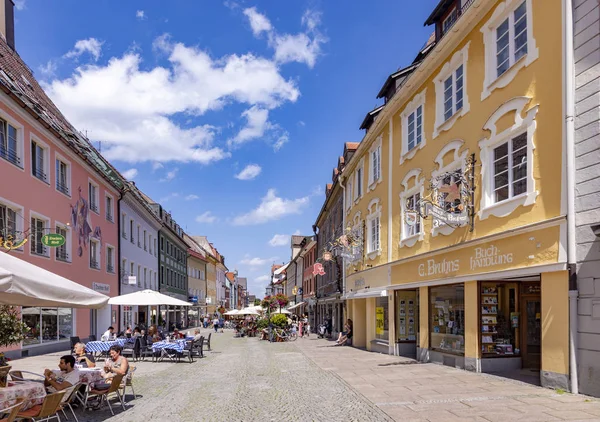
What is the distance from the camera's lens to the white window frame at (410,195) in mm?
17031

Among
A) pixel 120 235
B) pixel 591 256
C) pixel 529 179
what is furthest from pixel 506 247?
pixel 120 235

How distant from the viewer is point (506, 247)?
1184cm

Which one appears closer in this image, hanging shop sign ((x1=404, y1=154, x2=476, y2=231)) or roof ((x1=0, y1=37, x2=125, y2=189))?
hanging shop sign ((x1=404, y1=154, x2=476, y2=231))

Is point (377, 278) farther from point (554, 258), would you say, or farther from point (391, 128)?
point (554, 258)

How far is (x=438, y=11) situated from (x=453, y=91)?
2.99 metres

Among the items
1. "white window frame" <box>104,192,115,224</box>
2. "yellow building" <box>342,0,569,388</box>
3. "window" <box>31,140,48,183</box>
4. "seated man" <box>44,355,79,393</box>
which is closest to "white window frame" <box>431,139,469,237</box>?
"yellow building" <box>342,0,569,388</box>

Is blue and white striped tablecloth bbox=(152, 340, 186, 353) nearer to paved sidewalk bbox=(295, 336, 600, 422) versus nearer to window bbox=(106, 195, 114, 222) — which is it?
paved sidewalk bbox=(295, 336, 600, 422)

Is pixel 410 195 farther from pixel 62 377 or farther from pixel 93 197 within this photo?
pixel 93 197

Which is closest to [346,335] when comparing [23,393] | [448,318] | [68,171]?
[448,318]

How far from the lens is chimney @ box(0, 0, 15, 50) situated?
25534mm

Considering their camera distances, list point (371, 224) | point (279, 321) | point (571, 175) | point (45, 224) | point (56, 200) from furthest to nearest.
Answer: point (279, 321) < point (371, 224) < point (56, 200) < point (45, 224) < point (571, 175)

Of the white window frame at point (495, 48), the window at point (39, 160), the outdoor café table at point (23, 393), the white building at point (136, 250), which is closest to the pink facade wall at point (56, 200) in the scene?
the window at point (39, 160)

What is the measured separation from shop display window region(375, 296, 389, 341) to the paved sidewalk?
5.65 meters

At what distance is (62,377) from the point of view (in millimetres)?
9156
